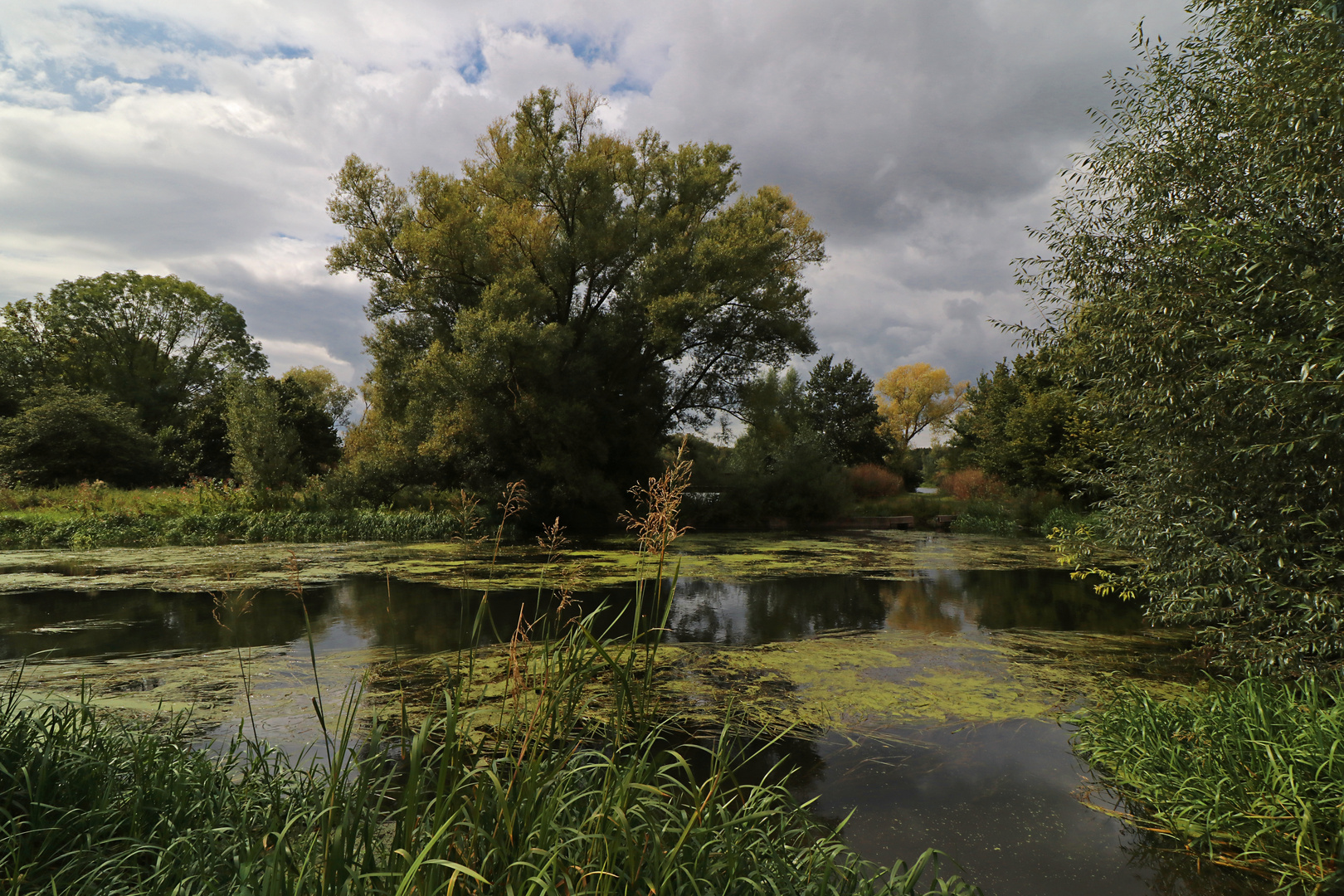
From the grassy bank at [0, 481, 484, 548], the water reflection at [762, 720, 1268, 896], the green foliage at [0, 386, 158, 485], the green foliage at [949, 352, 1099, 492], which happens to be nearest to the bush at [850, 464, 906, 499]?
the green foliage at [949, 352, 1099, 492]

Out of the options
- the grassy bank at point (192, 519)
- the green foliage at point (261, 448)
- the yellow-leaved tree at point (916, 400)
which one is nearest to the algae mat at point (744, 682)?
the grassy bank at point (192, 519)

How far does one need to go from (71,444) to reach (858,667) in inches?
884

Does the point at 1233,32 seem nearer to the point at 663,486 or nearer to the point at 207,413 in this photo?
the point at 663,486

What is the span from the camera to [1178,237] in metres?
4.76

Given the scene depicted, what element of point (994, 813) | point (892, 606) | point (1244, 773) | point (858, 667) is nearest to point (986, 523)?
point (892, 606)

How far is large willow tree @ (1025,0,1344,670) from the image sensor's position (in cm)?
389

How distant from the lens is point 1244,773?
125 inches

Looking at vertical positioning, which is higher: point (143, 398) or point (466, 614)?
point (143, 398)

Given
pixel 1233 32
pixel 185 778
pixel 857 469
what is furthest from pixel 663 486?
pixel 857 469

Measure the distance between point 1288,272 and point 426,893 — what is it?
5.29 metres

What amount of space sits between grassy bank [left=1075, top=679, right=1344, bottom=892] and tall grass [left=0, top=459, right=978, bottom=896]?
4.79ft

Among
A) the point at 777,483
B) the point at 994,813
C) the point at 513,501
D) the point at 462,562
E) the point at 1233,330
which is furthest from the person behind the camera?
the point at 777,483

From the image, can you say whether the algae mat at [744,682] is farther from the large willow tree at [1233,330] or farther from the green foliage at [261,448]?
the green foliage at [261,448]

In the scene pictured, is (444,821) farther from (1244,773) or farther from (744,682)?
(744,682)
